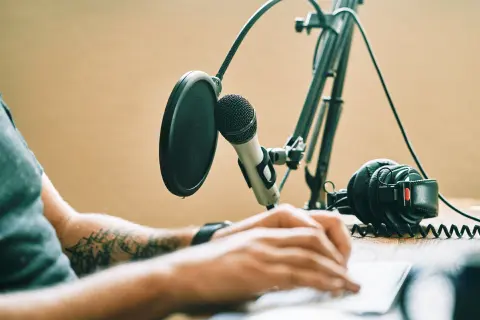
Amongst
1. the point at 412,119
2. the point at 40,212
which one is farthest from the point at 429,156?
the point at 40,212

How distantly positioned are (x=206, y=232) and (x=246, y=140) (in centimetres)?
14

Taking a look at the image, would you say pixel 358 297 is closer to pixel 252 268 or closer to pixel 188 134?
pixel 252 268

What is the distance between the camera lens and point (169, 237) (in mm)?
760

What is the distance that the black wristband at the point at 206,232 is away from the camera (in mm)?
691

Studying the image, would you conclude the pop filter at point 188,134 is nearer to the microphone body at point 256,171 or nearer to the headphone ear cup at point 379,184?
the microphone body at point 256,171

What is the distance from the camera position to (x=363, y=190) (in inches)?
34.5

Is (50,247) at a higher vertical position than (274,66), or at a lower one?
lower

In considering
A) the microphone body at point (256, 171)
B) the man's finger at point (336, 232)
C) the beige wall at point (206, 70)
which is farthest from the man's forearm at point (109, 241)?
the beige wall at point (206, 70)

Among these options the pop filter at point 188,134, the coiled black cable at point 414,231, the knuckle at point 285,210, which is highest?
the pop filter at point 188,134

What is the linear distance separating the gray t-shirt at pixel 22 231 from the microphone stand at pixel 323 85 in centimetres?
46

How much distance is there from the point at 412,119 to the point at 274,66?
57 centimetres

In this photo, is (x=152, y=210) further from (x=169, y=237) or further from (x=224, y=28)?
(x=169, y=237)

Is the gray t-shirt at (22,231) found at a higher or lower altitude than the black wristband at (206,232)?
higher

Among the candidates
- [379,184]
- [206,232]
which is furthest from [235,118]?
[379,184]
